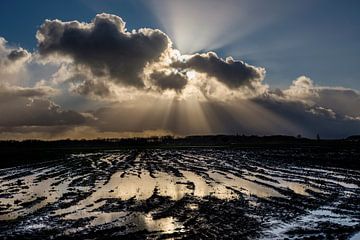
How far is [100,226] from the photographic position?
1848cm

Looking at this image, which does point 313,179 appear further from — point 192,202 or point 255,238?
point 255,238

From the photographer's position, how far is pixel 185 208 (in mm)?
22828

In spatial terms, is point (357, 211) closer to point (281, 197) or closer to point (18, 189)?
point (281, 197)

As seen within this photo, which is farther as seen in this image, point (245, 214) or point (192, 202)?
point (192, 202)

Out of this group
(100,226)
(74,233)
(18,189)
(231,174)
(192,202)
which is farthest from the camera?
(231,174)

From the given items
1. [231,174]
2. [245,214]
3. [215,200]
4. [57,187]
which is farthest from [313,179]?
[57,187]

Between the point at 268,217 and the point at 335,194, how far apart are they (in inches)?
384

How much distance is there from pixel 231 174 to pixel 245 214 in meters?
22.1

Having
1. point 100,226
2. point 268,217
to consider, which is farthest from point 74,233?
point 268,217

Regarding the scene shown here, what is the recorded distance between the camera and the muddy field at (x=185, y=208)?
17234 millimetres

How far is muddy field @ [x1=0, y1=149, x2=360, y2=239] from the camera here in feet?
56.5

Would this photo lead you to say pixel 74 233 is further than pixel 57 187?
No

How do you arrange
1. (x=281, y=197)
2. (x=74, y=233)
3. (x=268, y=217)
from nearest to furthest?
(x=74, y=233) < (x=268, y=217) < (x=281, y=197)

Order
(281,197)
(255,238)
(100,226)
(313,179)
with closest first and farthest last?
1. (255,238)
2. (100,226)
3. (281,197)
4. (313,179)
